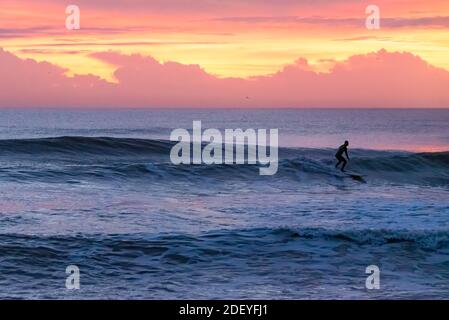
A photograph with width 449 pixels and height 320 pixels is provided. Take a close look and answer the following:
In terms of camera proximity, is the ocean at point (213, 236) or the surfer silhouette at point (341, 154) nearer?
the ocean at point (213, 236)

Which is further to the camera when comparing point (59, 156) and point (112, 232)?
point (59, 156)

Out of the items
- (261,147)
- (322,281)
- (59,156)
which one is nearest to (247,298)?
(322,281)

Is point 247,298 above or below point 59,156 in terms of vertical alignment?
below

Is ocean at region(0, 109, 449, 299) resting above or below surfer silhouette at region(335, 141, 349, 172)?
below

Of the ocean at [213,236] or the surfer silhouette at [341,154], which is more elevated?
the surfer silhouette at [341,154]

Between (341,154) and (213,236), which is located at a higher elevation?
(341,154)

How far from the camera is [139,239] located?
13664 mm

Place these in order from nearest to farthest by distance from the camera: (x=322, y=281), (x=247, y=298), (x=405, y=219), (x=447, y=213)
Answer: (x=247, y=298) < (x=322, y=281) < (x=405, y=219) < (x=447, y=213)

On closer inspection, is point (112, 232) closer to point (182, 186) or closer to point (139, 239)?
point (139, 239)

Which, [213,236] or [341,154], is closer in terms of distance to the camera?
[213,236]

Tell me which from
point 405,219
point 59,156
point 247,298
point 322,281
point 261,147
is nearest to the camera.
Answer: point 247,298

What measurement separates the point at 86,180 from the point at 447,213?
491 inches

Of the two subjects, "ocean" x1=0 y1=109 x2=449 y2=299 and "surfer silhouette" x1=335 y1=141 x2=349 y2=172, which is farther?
"surfer silhouette" x1=335 y1=141 x2=349 y2=172

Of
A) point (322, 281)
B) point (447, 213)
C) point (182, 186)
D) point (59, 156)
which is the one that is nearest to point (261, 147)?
point (59, 156)
